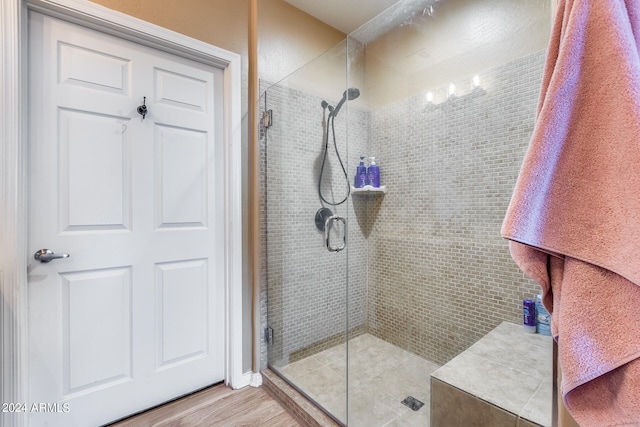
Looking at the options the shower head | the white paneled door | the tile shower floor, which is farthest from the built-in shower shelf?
the tile shower floor

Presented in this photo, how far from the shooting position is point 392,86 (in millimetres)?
1913

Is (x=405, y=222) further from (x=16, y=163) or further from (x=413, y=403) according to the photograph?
(x=16, y=163)

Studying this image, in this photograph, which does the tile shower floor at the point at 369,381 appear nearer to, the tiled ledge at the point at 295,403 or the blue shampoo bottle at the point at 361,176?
→ the tiled ledge at the point at 295,403

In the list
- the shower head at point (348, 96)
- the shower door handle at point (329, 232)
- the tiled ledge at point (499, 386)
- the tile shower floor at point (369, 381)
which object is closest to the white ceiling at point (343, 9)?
the shower head at point (348, 96)

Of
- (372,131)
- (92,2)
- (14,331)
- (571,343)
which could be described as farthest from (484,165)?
(14,331)

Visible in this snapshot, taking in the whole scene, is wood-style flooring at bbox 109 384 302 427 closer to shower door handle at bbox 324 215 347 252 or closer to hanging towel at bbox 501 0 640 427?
shower door handle at bbox 324 215 347 252

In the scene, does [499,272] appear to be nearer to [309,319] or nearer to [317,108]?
[309,319]

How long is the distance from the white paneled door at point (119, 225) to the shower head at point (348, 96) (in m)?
0.77

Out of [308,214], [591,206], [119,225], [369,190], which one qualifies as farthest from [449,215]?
Answer: [119,225]

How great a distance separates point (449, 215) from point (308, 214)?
87 centimetres

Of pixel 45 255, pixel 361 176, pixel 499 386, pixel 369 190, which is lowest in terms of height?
pixel 499 386

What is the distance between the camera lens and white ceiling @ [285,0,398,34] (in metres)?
1.94

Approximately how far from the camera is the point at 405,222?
185cm

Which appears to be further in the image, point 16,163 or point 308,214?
point 308,214
